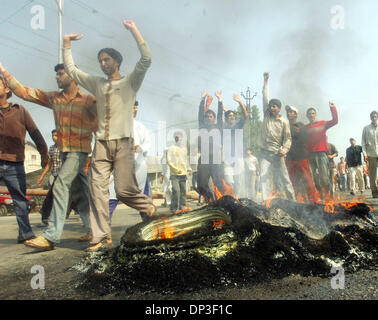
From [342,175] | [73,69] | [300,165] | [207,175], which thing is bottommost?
[342,175]

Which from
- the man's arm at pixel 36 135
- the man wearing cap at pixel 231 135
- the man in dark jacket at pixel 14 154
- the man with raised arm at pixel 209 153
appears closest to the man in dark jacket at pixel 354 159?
the man wearing cap at pixel 231 135

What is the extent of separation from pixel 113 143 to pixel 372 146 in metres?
7.15

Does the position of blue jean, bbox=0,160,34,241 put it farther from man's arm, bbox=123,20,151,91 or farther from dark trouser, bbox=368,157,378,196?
dark trouser, bbox=368,157,378,196

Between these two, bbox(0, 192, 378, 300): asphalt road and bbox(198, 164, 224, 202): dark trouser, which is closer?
bbox(0, 192, 378, 300): asphalt road

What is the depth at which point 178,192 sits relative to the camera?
8250 millimetres

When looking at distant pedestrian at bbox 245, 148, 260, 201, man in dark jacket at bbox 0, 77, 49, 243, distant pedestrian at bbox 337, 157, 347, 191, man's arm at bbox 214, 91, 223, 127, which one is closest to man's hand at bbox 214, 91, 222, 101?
man's arm at bbox 214, 91, 223, 127

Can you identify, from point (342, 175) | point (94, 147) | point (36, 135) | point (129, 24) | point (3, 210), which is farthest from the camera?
point (342, 175)

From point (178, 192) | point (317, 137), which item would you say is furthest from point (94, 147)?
point (317, 137)

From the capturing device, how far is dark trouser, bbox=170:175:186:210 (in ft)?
26.9

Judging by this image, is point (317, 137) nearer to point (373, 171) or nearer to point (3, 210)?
point (373, 171)

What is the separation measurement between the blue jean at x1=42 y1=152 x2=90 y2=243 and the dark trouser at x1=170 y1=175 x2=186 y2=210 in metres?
3.88

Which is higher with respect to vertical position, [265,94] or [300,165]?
[265,94]

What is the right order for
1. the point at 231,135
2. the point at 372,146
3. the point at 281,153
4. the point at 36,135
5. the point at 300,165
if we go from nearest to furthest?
the point at 36,135
the point at 281,153
the point at 231,135
the point at 300,165
the point at 372,146

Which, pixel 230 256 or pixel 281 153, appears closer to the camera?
pixel 230 256
